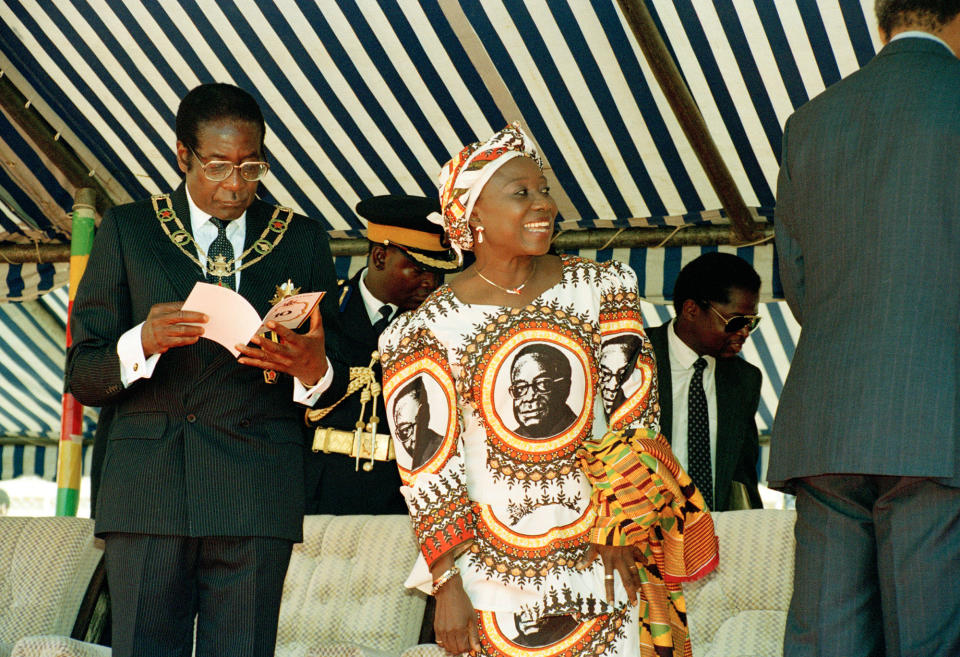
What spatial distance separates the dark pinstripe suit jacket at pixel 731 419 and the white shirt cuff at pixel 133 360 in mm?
3218

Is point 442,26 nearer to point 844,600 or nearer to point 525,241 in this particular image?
point 525,241

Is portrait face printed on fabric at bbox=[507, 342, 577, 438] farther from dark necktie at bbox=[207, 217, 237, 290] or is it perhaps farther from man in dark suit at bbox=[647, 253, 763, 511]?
man in dark suit at bbox=[647, 253, 763, 511]

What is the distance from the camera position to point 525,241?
2.86 m

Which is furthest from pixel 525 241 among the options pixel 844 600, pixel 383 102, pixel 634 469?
pixel 383 102

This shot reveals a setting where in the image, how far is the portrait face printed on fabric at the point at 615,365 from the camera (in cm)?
276

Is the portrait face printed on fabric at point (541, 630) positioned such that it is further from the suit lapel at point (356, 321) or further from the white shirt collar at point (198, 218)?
the suit lapel at point (356, 321)

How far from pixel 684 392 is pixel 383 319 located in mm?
1552

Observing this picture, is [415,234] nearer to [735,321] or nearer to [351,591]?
[351,591]

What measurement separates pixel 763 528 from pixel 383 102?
3796 millimetres

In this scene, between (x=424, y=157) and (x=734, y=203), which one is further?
(x=424, y=157)

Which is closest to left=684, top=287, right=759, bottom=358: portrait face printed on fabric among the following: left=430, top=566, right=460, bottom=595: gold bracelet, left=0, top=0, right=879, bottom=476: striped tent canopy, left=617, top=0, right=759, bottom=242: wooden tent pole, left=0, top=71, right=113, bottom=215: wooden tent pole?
left=617, top=0, right=759, bottom=242: wooden tent pole

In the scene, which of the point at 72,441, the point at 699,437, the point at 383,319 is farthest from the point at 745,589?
the point at 72,441

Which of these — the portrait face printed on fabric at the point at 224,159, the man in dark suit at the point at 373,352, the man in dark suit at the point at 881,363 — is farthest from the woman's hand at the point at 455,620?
the man in dark suit at the point at 373,352

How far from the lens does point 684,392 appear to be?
18.2 ft
